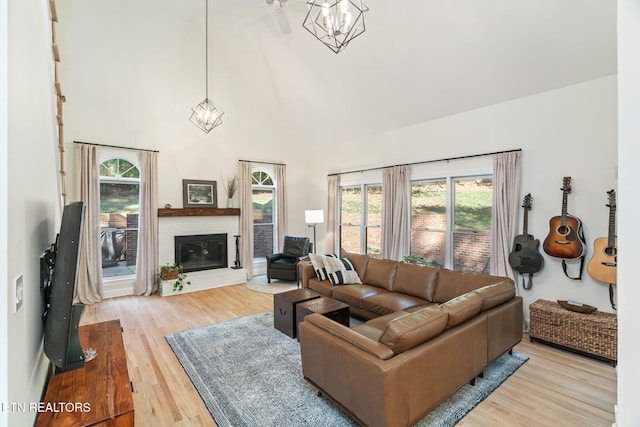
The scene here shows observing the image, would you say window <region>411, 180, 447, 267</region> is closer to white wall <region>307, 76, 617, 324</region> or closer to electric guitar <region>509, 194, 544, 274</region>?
white wall <region>307, 76, 617, 324</region>

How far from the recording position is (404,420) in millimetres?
1800

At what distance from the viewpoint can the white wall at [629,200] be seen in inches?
45.0

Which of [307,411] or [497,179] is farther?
[497,179]

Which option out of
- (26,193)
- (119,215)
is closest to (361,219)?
(119,215)

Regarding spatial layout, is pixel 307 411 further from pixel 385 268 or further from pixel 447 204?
pixel 447 204

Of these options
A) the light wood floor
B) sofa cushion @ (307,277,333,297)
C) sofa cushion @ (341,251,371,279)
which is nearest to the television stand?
the light wood floor

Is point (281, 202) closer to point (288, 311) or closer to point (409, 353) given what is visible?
point (288, 311)

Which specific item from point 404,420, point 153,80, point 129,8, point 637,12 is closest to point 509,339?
point 404,420

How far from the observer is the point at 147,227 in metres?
5.34

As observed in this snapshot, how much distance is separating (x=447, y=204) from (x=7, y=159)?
4.88 m

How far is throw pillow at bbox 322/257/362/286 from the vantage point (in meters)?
4.39

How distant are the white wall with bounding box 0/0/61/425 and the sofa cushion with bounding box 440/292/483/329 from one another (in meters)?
2.35

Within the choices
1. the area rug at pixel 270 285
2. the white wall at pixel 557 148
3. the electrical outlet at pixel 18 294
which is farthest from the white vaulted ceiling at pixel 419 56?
the electrical outlet at pixel 18 294

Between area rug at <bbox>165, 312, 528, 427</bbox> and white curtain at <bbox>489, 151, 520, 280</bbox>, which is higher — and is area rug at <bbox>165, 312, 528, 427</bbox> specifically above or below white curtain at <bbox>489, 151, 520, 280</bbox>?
below
